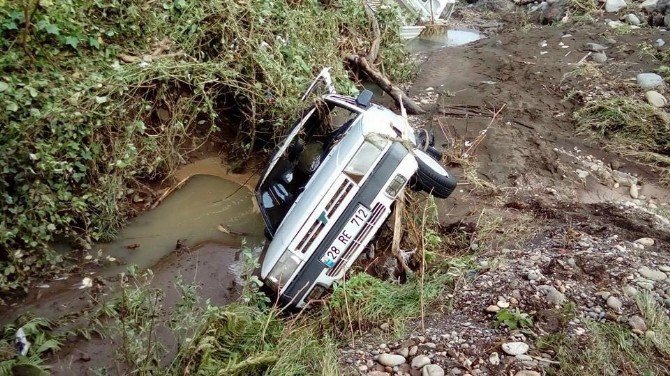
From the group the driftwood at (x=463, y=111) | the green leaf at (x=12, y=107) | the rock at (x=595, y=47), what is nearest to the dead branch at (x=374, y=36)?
the driftwood at (x=463, y=111)

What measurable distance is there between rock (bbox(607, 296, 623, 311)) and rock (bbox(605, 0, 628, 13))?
29.4 ft

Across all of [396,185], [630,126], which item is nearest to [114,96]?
[396,185]

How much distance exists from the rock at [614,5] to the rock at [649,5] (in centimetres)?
35

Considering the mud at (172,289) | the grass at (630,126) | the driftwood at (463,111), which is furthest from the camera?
the driftwood at (463,111)

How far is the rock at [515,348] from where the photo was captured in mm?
3312

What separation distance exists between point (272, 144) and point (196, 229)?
1.37 m

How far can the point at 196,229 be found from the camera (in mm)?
5301

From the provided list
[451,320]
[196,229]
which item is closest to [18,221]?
[196,229]

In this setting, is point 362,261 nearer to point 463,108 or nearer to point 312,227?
point 312,227

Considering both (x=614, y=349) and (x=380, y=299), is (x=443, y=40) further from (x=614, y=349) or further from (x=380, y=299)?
(x=614, y=349)

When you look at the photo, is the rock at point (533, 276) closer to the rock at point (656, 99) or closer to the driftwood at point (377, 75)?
the driftwood at point (377, 75)

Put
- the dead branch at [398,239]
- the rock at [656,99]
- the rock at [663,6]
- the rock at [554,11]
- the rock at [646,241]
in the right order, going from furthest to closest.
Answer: the rock at [554,11] < the rock at [663,6] < the rock at [656,99] < the rock at [646,241] < the dead branch at [398,239]

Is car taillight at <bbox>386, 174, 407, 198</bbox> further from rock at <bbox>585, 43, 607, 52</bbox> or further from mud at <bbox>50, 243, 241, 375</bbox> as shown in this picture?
rock at <bbox>585, 43, 607, 52</bbox>

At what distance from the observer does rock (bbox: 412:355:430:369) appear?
10.9 ft
